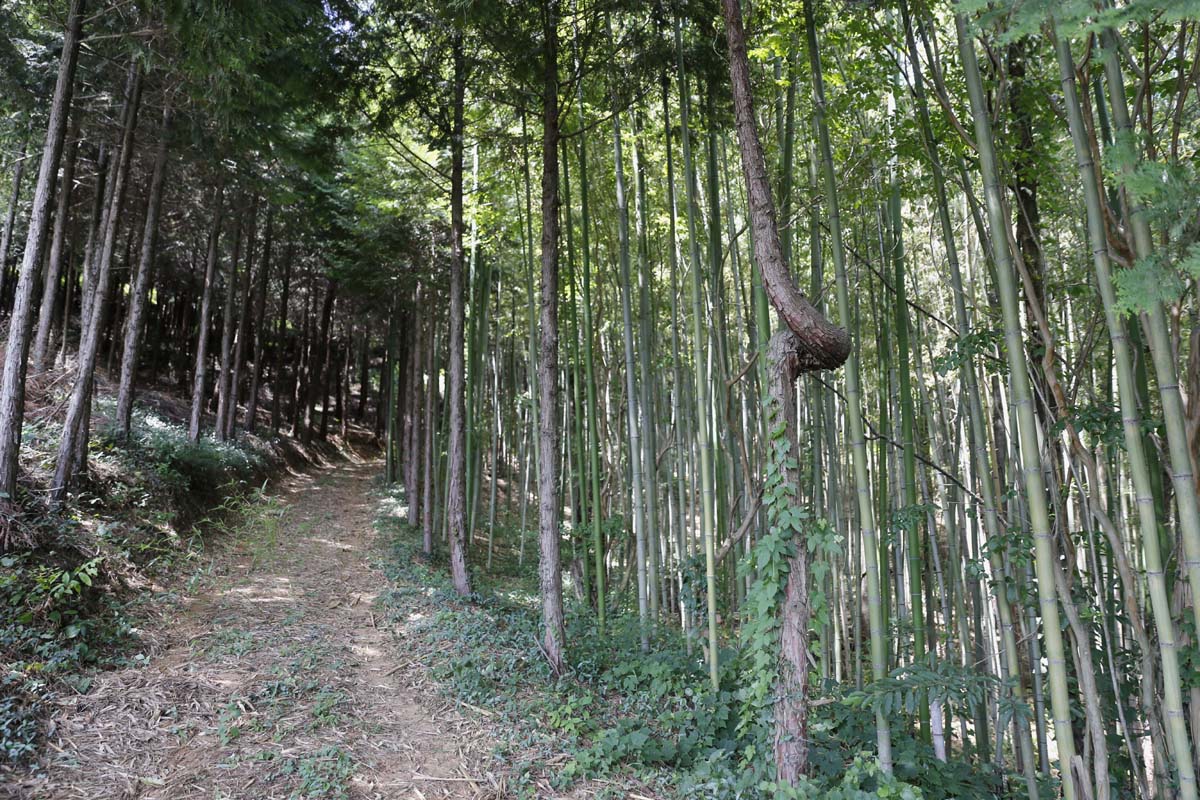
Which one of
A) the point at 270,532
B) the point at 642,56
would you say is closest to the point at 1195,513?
the point at 642,56

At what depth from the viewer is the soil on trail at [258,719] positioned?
3033mm

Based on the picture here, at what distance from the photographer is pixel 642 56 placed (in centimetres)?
444

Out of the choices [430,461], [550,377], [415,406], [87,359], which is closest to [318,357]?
[415,406]

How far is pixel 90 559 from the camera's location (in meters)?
4.57

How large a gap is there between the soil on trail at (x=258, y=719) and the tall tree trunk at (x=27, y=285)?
4.85 ft

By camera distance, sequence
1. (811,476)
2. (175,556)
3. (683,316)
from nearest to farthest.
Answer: (811,476) < (175,556) < (683,316)

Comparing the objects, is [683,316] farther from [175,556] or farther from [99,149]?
[99,149]

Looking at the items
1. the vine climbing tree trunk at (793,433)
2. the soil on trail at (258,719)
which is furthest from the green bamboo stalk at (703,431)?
the soil on trail at (258,719)

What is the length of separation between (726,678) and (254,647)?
319cm

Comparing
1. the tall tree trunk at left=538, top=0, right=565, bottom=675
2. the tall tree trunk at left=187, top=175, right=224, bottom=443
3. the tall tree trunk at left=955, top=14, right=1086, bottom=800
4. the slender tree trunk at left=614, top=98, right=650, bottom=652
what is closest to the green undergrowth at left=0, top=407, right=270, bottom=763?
the tall tree trunk at left=187, top=175, right=224, bottom=443

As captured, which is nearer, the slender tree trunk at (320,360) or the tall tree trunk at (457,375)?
the tall tree trunk at (457,375)

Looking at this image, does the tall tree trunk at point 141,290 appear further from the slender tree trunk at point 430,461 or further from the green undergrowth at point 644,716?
the green undergrowth at point 644,716

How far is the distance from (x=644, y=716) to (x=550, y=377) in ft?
7.42

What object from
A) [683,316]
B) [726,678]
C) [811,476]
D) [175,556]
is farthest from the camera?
[683,316]
